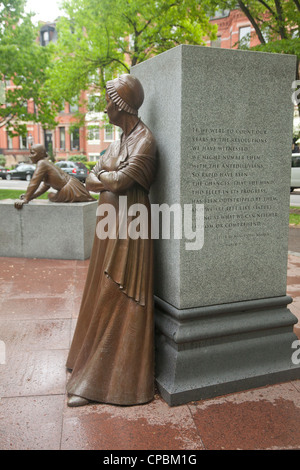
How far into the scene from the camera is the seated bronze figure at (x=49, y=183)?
27.1ft

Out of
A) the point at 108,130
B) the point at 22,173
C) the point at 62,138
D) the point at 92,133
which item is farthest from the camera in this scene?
the point at 62,138

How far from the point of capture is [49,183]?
27.6 feet

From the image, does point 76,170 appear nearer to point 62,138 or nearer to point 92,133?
point 92,133

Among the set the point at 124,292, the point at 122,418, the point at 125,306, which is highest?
the point at 124,292

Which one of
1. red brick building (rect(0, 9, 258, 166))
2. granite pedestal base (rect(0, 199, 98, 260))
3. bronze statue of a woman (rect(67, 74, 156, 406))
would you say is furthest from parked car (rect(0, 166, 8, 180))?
Result: bronze statue of a woman (rect(67, 74, 156, 406))

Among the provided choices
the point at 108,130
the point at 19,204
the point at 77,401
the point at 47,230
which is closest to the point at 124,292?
the point at 77,401

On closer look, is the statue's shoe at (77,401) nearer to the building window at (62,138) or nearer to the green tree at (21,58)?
the green tree at (21,58)

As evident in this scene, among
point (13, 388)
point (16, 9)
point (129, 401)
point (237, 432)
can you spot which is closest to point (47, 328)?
point (13, 388)

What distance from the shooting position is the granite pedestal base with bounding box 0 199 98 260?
8.41 metres

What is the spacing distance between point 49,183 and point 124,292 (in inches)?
220

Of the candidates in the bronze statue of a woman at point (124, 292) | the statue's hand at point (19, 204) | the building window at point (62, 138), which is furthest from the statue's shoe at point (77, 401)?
the building window at point (62, 138)

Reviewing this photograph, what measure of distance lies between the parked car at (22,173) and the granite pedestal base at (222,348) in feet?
115

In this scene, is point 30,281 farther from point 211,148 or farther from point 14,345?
point 211,148

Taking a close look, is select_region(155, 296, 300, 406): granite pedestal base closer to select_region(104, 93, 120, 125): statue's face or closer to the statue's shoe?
the statue's shoe
